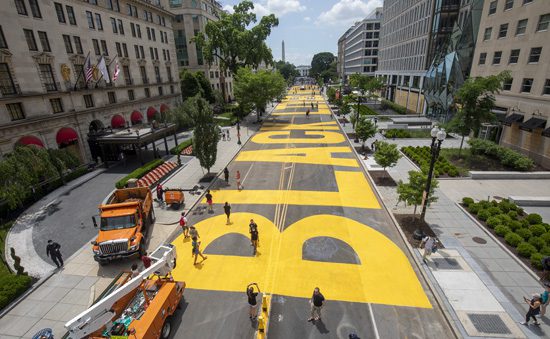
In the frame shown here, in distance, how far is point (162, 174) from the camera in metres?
27.2

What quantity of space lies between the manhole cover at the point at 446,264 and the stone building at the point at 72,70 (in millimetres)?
33911

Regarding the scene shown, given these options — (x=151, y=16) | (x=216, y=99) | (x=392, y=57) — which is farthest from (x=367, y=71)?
(x=151, y=16)

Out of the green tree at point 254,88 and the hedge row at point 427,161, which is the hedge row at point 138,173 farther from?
the green tree at point 254,88

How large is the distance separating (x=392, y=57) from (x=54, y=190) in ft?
264

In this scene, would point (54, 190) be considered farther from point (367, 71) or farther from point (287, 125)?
point (367, 71)

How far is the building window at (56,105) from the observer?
1153 inches

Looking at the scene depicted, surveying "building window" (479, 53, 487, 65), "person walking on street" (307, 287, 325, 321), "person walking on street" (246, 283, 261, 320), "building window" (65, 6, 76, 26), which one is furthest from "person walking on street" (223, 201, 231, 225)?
"building window" (479, 53, 487, 65)

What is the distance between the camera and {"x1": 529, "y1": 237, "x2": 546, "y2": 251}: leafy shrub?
14.5 metres

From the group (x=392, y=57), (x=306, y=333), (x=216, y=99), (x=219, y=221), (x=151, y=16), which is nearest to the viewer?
(x=306, y=333)

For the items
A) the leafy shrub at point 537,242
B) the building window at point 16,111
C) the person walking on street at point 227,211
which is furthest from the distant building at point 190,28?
the leafy shrub at point 537,242

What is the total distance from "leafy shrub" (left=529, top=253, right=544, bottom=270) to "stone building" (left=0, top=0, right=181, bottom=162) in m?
38.2

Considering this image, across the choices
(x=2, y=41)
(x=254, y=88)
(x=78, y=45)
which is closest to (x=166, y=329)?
(x=2, y=41)

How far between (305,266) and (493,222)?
12.0 meters

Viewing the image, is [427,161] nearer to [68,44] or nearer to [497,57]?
[497,57]
